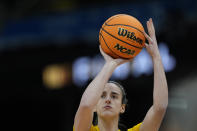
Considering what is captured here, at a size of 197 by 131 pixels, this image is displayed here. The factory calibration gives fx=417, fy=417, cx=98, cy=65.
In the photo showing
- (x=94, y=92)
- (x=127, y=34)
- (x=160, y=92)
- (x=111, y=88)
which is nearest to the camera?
(x=94, y=92)

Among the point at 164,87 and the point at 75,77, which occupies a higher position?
the point at 164,87

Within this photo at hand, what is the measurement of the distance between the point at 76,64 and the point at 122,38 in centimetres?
741

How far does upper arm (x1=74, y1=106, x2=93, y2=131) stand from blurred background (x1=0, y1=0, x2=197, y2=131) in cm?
621

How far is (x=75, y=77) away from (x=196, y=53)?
10.9 ft

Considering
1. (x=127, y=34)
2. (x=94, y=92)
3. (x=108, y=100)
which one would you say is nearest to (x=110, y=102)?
(x=108, y=100)

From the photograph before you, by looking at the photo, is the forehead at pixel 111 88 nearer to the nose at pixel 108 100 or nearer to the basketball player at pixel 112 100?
the basketball player at pixel 112 100

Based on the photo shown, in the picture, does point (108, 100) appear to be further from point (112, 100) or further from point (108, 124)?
point (108, 124)

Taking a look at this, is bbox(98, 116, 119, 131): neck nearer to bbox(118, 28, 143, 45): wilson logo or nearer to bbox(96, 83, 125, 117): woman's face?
bbox(96, 83, 125, 117): woman's face

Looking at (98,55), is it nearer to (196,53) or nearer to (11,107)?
(196,53)

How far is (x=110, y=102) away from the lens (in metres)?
4.42

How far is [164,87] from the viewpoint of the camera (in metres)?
4.04

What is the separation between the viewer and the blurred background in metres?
10.1

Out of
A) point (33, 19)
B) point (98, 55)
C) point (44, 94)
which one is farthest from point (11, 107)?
point (98, 55)

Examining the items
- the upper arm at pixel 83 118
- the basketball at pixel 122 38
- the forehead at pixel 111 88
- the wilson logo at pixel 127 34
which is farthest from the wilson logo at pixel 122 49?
the upper arm at pixel 83 118
